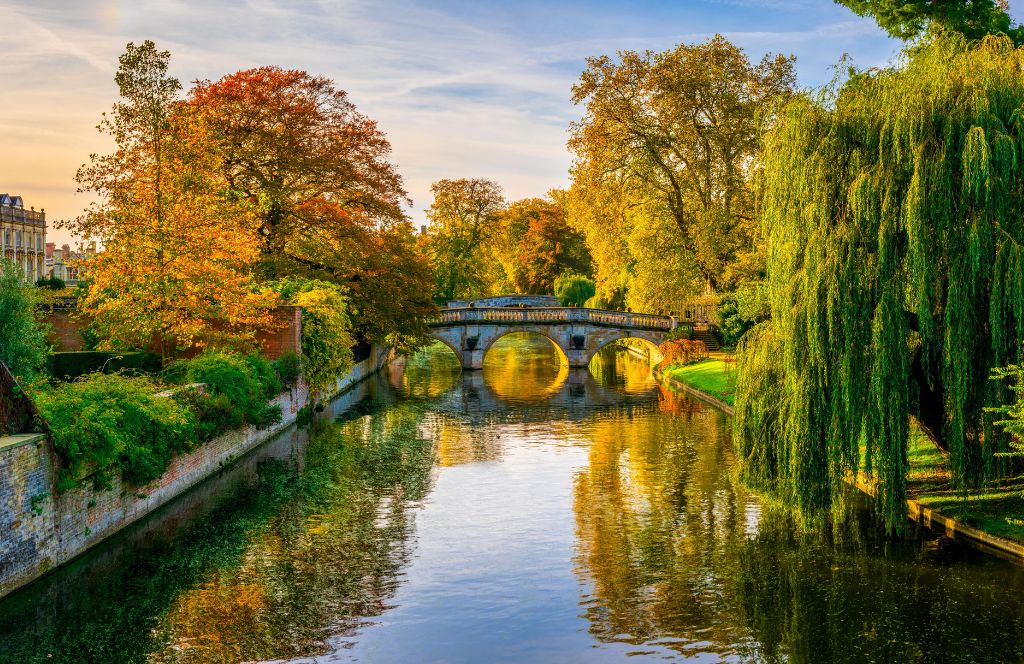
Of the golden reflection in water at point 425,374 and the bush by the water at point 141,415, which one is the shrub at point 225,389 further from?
the golden reflection in water at point 425,374

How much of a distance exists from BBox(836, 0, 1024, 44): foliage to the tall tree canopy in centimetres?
1225

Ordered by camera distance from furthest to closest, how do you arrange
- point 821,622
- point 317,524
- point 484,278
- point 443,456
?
point 484,278, point 443,456, point 317,524, point 821,622

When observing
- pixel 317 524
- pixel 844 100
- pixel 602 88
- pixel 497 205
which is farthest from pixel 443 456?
pixel 497 205

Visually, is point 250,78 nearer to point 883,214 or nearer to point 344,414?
point 344,414

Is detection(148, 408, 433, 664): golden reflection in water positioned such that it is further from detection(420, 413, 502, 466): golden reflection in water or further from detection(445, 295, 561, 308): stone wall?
detection(445, 295, 561, 308): stone wall

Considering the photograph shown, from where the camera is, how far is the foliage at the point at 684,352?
51.7 meters

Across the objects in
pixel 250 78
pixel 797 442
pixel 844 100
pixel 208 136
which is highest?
pixel 250 78

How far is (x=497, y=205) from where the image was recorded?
95.0 m

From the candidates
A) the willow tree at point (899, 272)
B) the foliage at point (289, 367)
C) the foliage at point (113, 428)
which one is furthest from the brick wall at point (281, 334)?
the willow tree at point (899, 272)

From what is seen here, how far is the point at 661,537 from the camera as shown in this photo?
1900 centimetres

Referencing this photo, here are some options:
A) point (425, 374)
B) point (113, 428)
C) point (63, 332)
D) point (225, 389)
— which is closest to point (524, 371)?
point (425, 374)

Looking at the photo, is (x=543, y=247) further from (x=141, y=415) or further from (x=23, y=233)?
(x=141, y=415)

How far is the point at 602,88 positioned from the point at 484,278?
54047 millimetres

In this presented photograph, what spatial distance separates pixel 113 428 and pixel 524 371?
40754 millimetres
